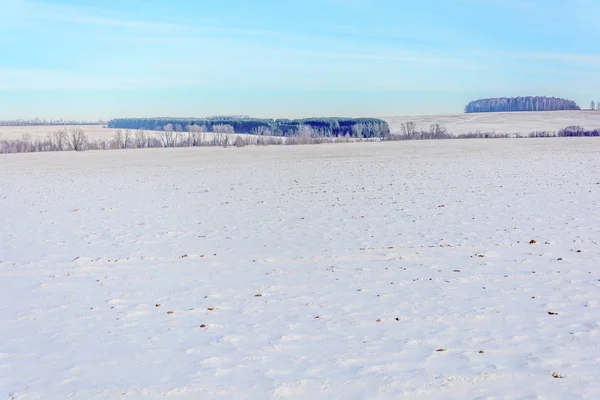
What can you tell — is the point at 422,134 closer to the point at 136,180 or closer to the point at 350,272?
the point at 136,180

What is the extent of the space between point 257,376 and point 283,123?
144 meters

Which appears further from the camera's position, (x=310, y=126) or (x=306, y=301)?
(x=310, y=126)

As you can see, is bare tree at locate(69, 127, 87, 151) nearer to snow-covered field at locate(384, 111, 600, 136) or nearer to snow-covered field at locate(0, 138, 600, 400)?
snow-covered field at locate(384, 111, 600, 136)

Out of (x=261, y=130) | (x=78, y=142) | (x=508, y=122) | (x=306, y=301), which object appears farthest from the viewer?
(x=508, y=122)

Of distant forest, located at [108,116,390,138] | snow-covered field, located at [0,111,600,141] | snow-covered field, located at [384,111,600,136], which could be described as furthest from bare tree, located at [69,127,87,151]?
snow-covered field, located at [384,111,600,136]

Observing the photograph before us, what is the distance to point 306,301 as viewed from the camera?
9.07 m

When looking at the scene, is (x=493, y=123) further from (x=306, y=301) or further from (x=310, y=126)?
(x=306, y=301)

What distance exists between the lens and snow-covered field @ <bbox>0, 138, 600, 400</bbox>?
628 centimetres

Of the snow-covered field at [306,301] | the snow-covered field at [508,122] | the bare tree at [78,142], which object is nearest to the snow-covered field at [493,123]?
the snow-covered field at [508,122]

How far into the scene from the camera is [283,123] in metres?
149

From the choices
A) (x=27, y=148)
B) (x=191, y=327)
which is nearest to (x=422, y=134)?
(x=27, y=148)

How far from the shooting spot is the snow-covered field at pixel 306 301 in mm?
6277

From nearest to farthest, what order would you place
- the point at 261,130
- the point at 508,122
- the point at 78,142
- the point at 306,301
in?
the point at 306,301, the point at 78,142, the point at 261,130, the point at 508,122

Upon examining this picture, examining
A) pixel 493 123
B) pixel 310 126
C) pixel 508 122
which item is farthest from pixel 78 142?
pixel 508 122
